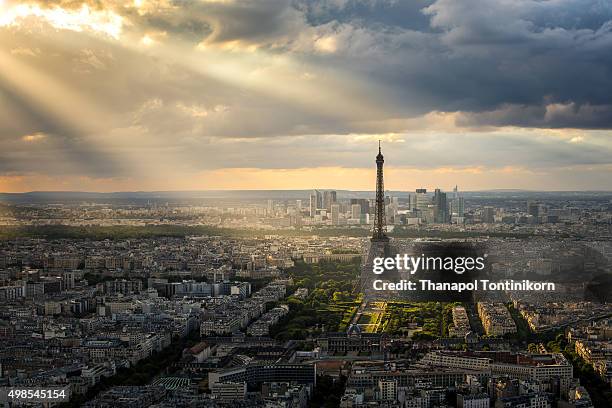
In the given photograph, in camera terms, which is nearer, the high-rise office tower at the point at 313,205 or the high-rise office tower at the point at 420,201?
the high-rise office tower at the point at 420,201

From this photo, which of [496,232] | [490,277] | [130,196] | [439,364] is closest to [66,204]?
[130,196]

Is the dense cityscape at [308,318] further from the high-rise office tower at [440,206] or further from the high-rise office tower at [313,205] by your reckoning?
the high-rise office tower at [313,205]

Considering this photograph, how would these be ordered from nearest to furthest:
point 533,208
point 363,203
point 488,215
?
1. point 533,208
2. point 488,215
3. point 363,203

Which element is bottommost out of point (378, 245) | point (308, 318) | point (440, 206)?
point (308, 318)

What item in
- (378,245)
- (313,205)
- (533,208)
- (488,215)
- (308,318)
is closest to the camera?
(308,318)

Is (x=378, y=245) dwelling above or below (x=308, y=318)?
above

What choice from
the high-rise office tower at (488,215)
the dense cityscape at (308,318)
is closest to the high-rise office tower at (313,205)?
the dense cityscape at (308,318)

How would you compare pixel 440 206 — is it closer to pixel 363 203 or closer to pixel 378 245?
pixel 363 203

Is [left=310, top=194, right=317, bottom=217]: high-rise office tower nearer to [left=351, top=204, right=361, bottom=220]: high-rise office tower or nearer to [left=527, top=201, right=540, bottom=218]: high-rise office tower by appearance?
[left=351, top=204, right=361, bottom=220]: high-rise office tower

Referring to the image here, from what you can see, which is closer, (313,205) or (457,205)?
(457,205)

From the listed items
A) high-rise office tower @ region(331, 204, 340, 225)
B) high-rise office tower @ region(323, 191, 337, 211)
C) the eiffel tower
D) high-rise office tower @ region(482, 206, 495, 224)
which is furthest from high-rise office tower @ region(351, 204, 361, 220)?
the eiffel tower

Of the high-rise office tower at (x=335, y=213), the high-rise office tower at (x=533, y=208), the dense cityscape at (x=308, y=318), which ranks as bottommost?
the dense cityscape at (x=308, y=318)

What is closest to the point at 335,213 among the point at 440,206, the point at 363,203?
the point at 363,203
